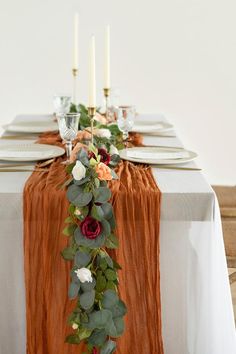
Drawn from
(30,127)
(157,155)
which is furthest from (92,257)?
(30,127)

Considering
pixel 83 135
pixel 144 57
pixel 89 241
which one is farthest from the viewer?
pixel 144 57

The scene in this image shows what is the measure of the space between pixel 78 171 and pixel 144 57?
2735mm

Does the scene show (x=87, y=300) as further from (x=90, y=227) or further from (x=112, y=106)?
(x=112, y=106)

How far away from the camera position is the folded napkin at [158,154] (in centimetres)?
248

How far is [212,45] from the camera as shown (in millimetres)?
4547

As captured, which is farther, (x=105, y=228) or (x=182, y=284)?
(x=182, y=284)

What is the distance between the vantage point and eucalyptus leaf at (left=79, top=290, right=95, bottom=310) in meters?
1.97

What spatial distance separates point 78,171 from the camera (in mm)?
1957

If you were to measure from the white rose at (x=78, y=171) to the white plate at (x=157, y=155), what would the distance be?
0.47 metres

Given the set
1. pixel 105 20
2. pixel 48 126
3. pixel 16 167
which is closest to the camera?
pixel 16 167

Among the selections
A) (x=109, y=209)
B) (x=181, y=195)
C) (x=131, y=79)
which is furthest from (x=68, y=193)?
Result: (x=131, y=79)

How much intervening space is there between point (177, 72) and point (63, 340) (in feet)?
9.01

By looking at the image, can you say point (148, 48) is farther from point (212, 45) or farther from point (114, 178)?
point (114, 178)

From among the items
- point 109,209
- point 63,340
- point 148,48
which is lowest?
point 63,340
